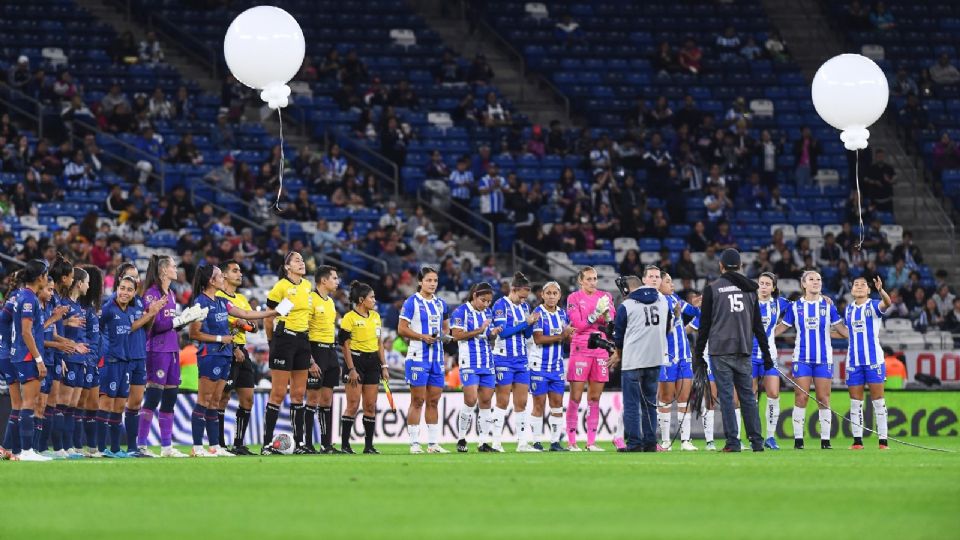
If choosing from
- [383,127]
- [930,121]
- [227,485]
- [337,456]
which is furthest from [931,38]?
[227,485]

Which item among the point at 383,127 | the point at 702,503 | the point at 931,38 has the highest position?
the point at 931,38

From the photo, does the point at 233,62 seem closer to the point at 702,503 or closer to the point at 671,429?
the point at 702,503

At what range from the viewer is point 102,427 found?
19.0 meters

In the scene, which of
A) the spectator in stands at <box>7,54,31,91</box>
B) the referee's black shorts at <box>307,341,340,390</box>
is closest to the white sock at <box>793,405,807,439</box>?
the referee's black shorts at <box>307,341,340,390</box>

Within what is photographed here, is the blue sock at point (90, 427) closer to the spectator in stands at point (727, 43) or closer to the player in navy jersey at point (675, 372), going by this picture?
the player in navy jersey at point (675, 372)

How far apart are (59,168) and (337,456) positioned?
14.9 meters

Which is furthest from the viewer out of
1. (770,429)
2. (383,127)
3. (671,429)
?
(383,127)

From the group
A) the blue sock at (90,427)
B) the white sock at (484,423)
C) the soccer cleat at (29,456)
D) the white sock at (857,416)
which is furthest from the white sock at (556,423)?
the soccer cleat at (29,456)

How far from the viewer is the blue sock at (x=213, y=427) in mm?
18938

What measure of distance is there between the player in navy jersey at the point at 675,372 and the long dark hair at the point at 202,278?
6.17 meters

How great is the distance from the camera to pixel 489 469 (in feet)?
49.6

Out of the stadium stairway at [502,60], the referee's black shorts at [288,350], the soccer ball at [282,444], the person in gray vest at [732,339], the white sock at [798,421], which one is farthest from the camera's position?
the stadium stairway at [502,60]

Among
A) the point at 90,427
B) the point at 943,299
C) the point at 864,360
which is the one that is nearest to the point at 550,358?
the point at 864,360

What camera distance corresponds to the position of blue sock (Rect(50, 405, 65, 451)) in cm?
1870
